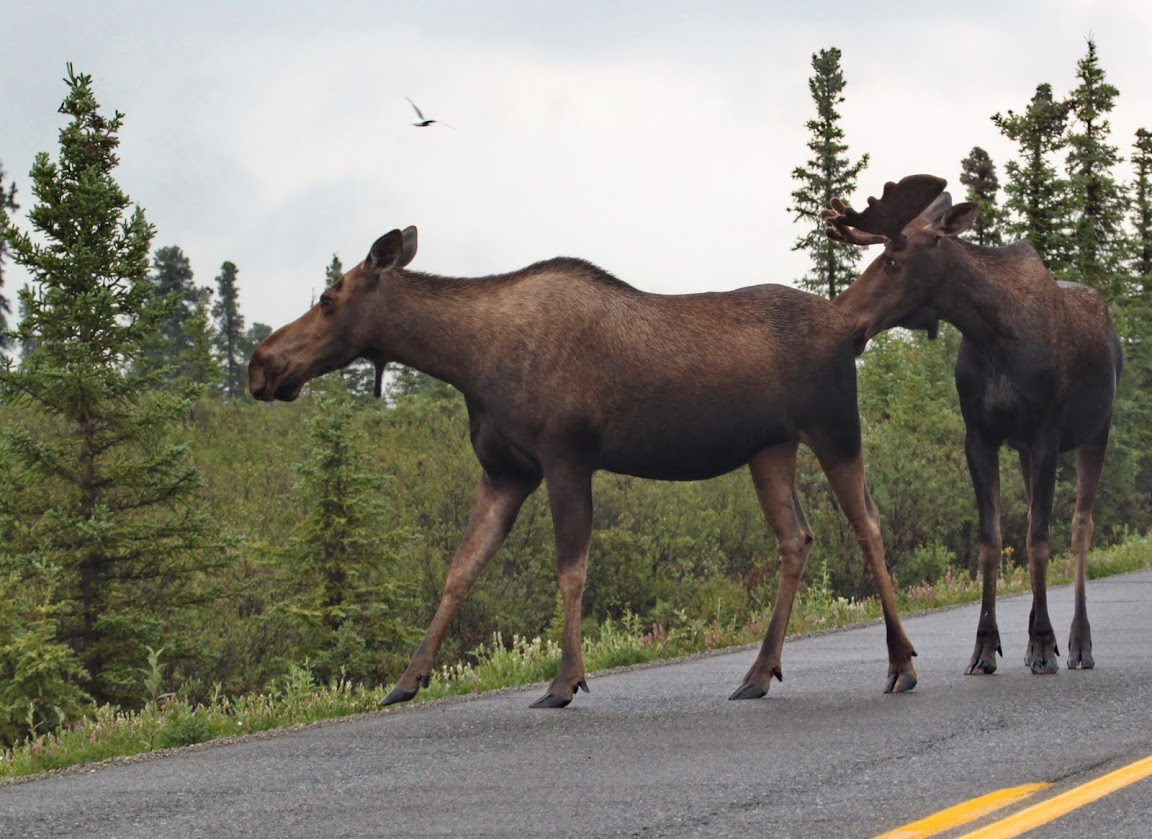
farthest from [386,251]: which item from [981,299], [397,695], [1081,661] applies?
[1081,661]

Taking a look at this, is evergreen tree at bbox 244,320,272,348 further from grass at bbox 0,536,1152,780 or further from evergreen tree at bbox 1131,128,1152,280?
grass at bbox 0,536,1152,780

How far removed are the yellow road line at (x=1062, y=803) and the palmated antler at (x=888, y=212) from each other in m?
4.29

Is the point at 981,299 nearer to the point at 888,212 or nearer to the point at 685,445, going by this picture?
the point at 888,212

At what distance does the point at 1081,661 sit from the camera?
9.61m

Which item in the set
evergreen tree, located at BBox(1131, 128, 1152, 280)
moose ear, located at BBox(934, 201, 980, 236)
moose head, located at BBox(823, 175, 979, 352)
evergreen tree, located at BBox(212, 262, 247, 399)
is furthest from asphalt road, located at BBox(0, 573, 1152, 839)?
evergreen tree, located at BBox(212, 262, 247, 399)

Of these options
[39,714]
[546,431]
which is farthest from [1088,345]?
[39,714]

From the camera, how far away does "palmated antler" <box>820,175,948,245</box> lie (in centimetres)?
964

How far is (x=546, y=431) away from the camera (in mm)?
8516

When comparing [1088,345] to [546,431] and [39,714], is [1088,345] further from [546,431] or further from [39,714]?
[39,714]

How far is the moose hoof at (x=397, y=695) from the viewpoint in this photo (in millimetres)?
8695

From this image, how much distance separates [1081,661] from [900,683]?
152 cm

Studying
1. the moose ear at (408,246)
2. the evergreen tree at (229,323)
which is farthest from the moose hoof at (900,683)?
the evergreen tree at (229,323)

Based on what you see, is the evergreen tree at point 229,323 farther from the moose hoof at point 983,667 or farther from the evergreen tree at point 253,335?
the moose hoof at point 983,667

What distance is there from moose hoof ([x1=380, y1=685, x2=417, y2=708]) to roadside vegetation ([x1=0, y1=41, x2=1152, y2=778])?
0.32m
